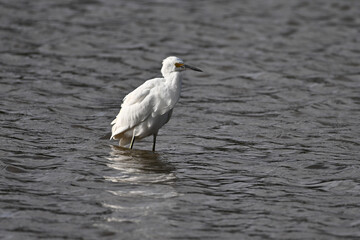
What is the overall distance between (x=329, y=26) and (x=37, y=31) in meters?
7.40

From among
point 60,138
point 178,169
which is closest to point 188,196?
point 178,169

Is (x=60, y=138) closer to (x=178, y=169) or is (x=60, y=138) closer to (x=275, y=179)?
(x=178, y=169)

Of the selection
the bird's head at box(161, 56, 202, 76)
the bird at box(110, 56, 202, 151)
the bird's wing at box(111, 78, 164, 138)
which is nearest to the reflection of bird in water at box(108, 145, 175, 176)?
the bird at box(110, 56, 202, 151)

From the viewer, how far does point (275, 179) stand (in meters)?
8.45

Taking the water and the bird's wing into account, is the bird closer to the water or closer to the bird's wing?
the bird's wing

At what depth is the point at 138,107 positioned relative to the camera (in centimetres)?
923

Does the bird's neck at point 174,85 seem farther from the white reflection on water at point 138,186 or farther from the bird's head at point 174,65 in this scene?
the white reflection on water at point 138,186

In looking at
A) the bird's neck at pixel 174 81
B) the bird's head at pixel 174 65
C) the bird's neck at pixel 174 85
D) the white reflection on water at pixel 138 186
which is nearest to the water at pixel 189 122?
the white reflection on water at pixel 138 186

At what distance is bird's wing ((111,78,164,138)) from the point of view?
360 inches

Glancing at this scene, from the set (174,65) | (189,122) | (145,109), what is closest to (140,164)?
(145,109)

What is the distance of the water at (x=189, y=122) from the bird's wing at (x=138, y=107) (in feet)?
1.55

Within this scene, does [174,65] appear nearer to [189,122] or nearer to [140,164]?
[140,164]

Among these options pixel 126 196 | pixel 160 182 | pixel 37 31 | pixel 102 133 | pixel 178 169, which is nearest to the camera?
pixel 126 196

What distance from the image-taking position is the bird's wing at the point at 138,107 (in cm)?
916
